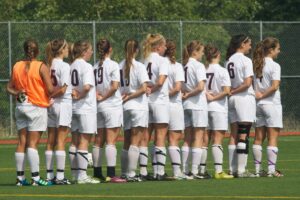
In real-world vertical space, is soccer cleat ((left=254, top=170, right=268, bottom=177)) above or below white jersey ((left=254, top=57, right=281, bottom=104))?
below

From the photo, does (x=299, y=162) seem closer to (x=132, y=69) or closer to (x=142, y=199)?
(x=132, y=69)

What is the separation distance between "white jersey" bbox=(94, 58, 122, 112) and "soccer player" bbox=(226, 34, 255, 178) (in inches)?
80.4

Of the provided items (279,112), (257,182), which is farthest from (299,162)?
(257,182)

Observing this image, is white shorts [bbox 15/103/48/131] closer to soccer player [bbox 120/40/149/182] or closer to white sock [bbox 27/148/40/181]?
white sock [bbox 27/148/40/181]

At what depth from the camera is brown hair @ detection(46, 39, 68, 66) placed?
848 inches

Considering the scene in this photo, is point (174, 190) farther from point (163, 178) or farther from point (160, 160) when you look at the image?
point (160, 160)

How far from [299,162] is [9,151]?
8.57m

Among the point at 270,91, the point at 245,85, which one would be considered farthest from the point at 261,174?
the point at 245,85

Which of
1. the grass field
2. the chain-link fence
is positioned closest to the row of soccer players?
the grass field

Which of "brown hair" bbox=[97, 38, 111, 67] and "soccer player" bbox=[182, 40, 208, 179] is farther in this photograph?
"soccer player" bbox=[182, 40, 208, 179]

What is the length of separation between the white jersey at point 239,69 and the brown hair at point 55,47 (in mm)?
2907

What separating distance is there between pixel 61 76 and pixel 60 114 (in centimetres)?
60

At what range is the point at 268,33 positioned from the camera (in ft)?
137

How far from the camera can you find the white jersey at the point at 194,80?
22.5 metres
